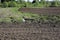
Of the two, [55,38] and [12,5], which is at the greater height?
[55,38]

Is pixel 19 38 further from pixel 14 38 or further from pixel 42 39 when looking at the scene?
pixel 42 39

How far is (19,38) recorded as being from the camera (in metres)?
11.2

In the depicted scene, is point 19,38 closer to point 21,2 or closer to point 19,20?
point 19,20

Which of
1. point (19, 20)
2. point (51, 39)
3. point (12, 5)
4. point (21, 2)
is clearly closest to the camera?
point (51, 39)

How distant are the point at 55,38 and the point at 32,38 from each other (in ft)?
3.06

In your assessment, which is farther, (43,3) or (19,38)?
(43,3)

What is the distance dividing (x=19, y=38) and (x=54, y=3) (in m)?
39.0

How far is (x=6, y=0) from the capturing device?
173ft

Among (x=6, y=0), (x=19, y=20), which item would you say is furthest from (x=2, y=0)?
(x=19, y=20)

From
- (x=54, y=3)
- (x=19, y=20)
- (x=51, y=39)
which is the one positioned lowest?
(x=54, y=3)

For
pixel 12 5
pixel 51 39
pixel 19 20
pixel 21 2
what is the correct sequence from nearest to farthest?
1. pixel 51 39
2. pixel 19 20
3. pixel 12 5
4. pixel 21 2

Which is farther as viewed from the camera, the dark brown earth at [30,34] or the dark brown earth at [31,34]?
the dark brown earth at [30,34]

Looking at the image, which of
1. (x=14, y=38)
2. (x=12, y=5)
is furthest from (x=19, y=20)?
(x=12, y=5)

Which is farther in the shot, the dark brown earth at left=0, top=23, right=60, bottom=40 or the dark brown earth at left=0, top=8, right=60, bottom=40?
the dark brown earth at left=0, top=8, right=60, bottom=40
